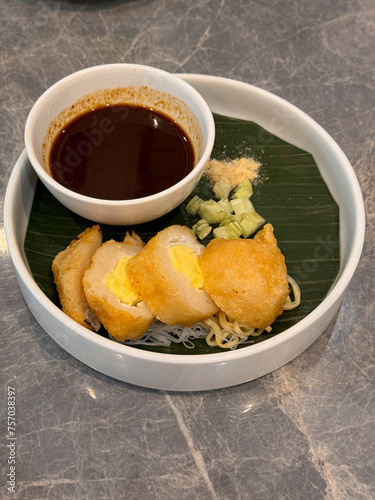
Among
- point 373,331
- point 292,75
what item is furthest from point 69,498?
point 292,75

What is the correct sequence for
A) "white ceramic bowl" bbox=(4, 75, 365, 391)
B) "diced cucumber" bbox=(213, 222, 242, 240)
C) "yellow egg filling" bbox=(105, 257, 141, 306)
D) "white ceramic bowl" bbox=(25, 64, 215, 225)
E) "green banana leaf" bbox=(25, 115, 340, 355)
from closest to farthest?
1. "white ceramic bowl" bbox=(4, 75, 365, 391)
2. "yellow egg filling" bbox=(105, 257, 141, 306)
3. "white ceramic bowl" bbox=(25, 64, 215, 225)
4. "green banana leaf" bbox=(25, 115, 340, 355)
5. "diced cucumber" bbox=(213, 222, 242, 240)

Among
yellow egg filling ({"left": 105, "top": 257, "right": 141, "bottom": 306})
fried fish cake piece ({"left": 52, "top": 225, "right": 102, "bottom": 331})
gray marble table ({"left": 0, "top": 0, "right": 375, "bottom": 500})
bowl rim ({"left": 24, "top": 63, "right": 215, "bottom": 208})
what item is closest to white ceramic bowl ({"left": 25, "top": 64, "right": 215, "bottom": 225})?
bowl rim ({"left": 24, "top": 63, "right": 215, "bottom": 208})

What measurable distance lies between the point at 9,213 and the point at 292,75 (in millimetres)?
2207

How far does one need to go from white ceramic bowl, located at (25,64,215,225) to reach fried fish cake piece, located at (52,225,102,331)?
0.52 ft

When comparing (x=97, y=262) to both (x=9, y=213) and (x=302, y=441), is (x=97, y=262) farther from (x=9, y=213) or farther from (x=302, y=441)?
(x=302, y=441)

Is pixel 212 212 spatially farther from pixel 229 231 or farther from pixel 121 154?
pixel 121 154

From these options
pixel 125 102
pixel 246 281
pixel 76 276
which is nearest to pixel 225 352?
pixel 246 281

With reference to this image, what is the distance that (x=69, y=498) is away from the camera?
7.48 ft

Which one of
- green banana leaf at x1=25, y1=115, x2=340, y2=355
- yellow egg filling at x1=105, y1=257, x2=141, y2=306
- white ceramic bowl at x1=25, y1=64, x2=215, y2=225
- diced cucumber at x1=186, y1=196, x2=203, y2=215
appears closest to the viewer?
yellow egg filling at x1=105, y1=257, x2=141, y2=306

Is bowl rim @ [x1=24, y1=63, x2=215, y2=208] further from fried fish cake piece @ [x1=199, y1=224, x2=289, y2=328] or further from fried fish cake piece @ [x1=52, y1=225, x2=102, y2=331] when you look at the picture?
fried fish cake piece @ [x1=199, y1=224, x2=289, y2=328]

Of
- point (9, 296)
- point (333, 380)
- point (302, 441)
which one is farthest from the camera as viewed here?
point (9, 296)

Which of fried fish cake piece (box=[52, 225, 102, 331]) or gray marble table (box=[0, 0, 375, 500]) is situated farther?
fried fish cake piece (box=[52, 225, 102, 331])

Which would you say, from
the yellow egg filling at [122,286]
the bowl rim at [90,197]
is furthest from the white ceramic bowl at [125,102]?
the yellow egg filling at [122,286]

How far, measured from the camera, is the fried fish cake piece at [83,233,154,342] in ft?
7.87
